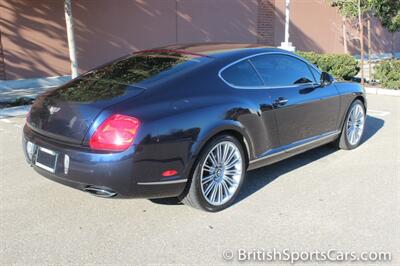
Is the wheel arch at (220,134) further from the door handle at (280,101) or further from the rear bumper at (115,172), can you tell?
the door handle at (280,101)

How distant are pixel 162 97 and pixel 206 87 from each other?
0.51 metres

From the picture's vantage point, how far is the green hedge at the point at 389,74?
39.5 feet

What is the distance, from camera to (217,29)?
15562mm

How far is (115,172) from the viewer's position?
3.54 m

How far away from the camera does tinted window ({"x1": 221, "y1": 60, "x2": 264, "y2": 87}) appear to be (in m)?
4.43

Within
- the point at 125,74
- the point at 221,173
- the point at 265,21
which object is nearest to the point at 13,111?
the point at 125,74

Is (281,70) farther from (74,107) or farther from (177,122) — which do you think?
A: (74,107)

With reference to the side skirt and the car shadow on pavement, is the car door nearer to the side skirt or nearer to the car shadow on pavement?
the side skirt

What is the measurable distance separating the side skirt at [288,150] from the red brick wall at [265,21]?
39.7 ft

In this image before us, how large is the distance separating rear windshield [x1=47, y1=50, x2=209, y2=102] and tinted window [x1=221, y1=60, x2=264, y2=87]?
266mm

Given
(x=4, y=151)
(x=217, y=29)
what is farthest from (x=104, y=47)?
(x=4, y=151)

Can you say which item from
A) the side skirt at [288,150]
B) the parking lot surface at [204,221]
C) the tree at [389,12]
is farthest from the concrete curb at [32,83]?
the tree at [389,12]

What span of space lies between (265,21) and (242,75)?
13.6 meters

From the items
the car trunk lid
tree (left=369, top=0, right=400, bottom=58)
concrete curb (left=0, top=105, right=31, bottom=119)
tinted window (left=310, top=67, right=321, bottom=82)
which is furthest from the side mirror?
tree (left=369, top=0, right=400, bottom=58)
